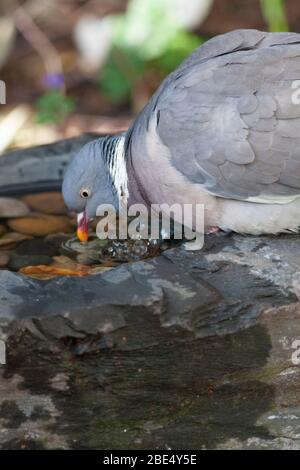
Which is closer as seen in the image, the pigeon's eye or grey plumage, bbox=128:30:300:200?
grey plumage, bbox=128:30:300:200

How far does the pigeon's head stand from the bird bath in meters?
0.89

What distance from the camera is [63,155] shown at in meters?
4.91

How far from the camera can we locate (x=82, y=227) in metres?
4.29

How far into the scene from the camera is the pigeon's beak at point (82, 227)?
4266mm

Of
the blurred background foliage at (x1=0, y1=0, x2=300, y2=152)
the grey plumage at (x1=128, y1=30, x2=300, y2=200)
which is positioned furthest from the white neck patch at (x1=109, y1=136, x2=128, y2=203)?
the blurred background foliage at (x1=0, y1=0, x2=300, y2=152)

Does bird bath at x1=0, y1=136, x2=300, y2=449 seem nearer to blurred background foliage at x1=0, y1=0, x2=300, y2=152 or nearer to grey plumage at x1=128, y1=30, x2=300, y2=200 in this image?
grey plumage at x1=128, y1=30, x2=300, y2=200

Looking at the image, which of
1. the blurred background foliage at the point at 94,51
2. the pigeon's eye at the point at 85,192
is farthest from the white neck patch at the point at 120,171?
the blurred background foliage at the point at 94,51

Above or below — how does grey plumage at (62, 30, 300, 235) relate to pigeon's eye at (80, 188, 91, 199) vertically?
above

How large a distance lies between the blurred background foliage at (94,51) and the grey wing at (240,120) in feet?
8.05

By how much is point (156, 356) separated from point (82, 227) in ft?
4.00

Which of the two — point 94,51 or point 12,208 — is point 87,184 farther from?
point 94,51

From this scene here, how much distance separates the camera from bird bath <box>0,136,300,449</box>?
10.3 feet

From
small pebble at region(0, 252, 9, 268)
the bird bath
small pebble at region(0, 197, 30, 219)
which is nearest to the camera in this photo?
the bird bath

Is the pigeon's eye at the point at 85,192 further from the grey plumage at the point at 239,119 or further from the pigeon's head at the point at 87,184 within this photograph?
the grey plumage at the point at 239,119
